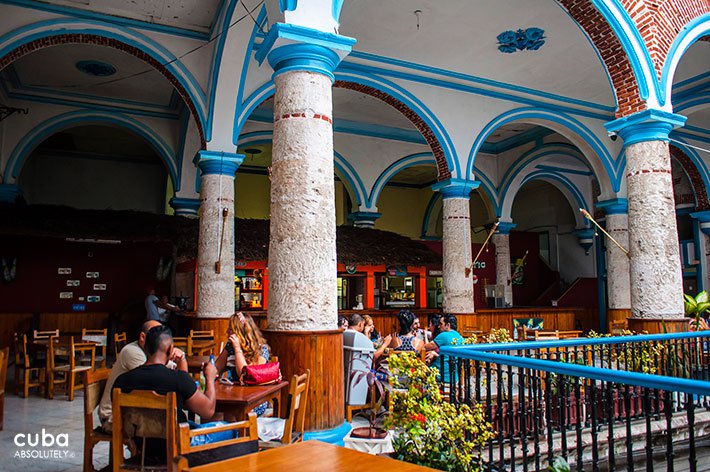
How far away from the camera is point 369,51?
933cm

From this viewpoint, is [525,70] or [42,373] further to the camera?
[525,70]

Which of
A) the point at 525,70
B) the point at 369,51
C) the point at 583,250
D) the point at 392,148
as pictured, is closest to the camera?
the point at 369,51

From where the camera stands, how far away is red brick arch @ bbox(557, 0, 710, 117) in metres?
6.68

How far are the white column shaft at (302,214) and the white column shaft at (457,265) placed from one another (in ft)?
20.0

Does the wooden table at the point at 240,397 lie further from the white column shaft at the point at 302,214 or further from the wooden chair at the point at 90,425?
the white column shaft at the point at 302,214

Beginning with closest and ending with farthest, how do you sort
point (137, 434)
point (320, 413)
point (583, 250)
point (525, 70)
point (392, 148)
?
point (137, 434) < point (320, 413) < point (525, 70) < point (392, 148) < point (583, 250)

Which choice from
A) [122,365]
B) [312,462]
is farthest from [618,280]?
[312,462]

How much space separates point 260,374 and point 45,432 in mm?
2506

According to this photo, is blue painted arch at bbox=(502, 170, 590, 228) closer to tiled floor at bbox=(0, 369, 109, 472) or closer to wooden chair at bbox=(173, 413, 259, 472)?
tiled floor at bbox=(0, 369, 109, 472)

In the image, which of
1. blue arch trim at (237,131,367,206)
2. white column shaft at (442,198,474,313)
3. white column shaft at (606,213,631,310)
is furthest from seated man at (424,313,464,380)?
blue arch trim at (237,131,367,206)

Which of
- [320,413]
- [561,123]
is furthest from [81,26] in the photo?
[561,123]

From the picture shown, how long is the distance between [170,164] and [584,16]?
875 centimetres

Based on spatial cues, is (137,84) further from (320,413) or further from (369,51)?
(320,413)

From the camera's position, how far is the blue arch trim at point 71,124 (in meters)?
10.7
